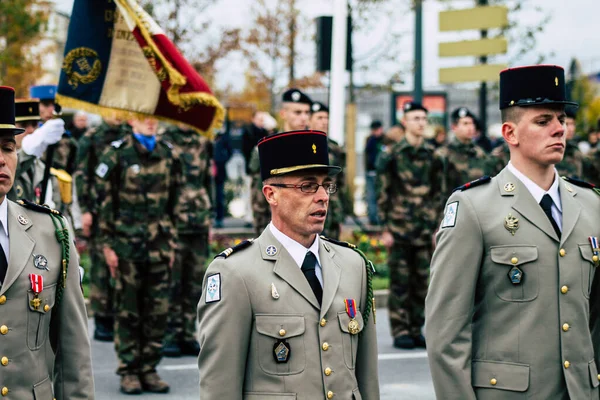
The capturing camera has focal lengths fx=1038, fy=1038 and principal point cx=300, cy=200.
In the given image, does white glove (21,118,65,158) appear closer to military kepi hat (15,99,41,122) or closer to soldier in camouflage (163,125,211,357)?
military kepi hat (15,99,41,122)

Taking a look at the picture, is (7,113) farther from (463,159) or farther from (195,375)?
(463,159)

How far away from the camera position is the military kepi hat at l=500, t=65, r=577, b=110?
469 cm

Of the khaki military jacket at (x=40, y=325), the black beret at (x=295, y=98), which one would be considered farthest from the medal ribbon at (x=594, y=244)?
the black beret at (x=295, y=98)

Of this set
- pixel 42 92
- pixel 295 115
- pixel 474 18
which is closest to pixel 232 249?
pixel 295 115

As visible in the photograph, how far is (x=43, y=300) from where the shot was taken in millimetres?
4242

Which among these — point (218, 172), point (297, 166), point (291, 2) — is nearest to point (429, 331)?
point (297, 166)

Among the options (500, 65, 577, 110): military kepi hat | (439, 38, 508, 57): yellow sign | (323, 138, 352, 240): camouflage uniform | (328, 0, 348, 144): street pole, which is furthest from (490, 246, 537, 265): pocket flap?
(439, 38, 508, 57): yellow sign

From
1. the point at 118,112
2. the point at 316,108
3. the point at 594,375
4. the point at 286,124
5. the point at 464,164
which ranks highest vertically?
the point at 316,108

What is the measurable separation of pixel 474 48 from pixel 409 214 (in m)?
9.47

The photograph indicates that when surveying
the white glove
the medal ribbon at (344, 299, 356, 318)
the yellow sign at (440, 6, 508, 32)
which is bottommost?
the medal ribbon at (344, 299, 356, 318)

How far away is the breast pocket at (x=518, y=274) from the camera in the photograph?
452 cm

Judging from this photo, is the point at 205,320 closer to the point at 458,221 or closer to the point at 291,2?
the point at 458,221

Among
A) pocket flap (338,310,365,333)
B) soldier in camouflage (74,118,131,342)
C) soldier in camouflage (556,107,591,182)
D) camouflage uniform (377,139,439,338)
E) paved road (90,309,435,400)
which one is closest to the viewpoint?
pocket flap (338,310,365,333)

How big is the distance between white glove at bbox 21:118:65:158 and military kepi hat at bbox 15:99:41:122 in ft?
1.32
